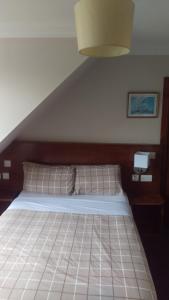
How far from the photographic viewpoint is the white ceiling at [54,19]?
76.3 inches

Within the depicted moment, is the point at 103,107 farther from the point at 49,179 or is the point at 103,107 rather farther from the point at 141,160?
the point at 49,179

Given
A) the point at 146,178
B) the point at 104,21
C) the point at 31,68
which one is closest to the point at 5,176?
the point at 31,68

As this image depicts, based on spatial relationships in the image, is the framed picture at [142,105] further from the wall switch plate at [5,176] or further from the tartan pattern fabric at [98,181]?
the wall switch plate at [5,176]

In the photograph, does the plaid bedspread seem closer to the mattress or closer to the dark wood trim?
the mattress

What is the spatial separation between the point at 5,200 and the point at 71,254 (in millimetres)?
1527

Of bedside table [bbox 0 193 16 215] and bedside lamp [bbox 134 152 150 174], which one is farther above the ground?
bedside lamp [bbox 134 152 150 174]

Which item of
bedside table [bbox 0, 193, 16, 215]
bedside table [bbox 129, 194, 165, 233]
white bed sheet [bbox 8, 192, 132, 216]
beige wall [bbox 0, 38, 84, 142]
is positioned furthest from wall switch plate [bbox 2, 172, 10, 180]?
bedside table [bbox 129, 194, 165, 233]

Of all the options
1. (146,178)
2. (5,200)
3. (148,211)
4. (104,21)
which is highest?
(104,21)

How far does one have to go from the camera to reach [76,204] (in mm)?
2643

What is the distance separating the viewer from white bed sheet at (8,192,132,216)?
2498mm

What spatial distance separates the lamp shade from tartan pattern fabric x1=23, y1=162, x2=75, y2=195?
1.86m

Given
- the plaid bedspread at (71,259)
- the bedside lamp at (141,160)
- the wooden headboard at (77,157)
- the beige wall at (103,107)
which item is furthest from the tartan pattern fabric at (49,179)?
the bedside lamp at (141,160)

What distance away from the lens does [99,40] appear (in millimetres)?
1266

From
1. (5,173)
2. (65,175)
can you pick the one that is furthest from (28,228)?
(5,173)
